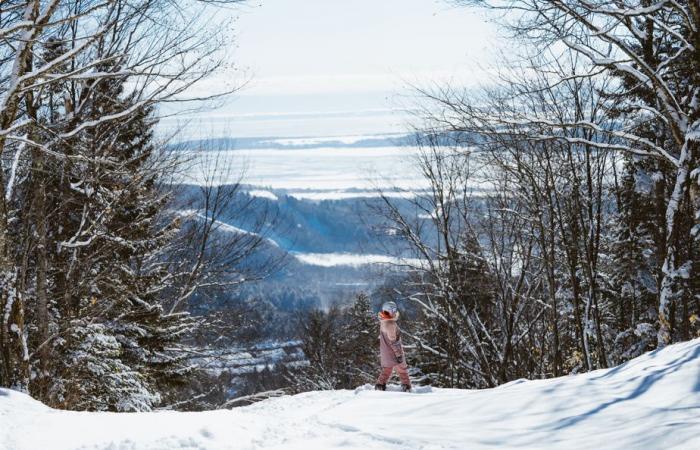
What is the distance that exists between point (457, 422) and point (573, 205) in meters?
12.8

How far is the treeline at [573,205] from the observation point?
935cm

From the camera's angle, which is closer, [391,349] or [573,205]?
[391,349]

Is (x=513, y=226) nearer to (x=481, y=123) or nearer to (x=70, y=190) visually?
(x=481, y=123)

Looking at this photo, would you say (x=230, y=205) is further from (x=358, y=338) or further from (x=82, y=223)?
(x=358, y=338)

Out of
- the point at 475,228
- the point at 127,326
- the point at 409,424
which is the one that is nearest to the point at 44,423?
the point at 409,424

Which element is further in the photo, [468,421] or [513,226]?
[513,226]

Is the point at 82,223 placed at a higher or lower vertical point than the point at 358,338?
higher

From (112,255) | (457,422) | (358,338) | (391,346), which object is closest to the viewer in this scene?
(457,422)

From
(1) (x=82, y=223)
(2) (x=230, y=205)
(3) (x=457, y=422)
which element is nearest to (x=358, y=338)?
(2) (x=230, y=205)

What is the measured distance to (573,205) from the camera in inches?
687

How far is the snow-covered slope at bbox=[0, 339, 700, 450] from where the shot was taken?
4.95 meters

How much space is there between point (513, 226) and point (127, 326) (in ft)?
33.0

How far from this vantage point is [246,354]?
1672 centimetres

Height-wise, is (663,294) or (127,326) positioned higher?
(663,294)
